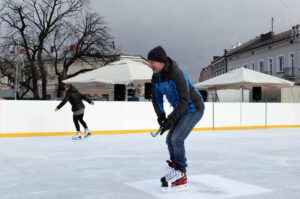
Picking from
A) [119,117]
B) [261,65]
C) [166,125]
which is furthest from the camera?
[261,65]

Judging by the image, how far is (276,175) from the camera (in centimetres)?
575

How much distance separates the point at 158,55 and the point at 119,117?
10724mm

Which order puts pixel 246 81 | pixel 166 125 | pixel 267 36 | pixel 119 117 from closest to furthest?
1. pixel 166 125
2. pixel 119 117
3. pixel 246 81
4. pixel 267 36

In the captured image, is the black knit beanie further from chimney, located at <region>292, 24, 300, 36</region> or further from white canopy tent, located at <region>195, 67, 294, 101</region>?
chimney, located at <region>292, 24, 300, 36</region>

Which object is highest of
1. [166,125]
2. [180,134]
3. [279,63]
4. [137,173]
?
[279,63]

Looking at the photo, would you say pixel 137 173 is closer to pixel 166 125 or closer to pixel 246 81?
pixel 166 125

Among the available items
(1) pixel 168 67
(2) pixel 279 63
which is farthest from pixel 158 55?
(2) pixel 279 63

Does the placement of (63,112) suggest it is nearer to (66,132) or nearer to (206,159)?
(66,132)

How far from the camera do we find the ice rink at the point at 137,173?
445 centimetres

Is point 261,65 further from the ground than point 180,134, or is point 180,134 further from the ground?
point 261,65

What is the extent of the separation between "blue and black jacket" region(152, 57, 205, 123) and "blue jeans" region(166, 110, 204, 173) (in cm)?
8

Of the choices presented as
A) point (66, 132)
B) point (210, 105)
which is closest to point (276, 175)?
point (66, 132)

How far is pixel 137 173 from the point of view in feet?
19.2

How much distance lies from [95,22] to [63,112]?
1942 cm
